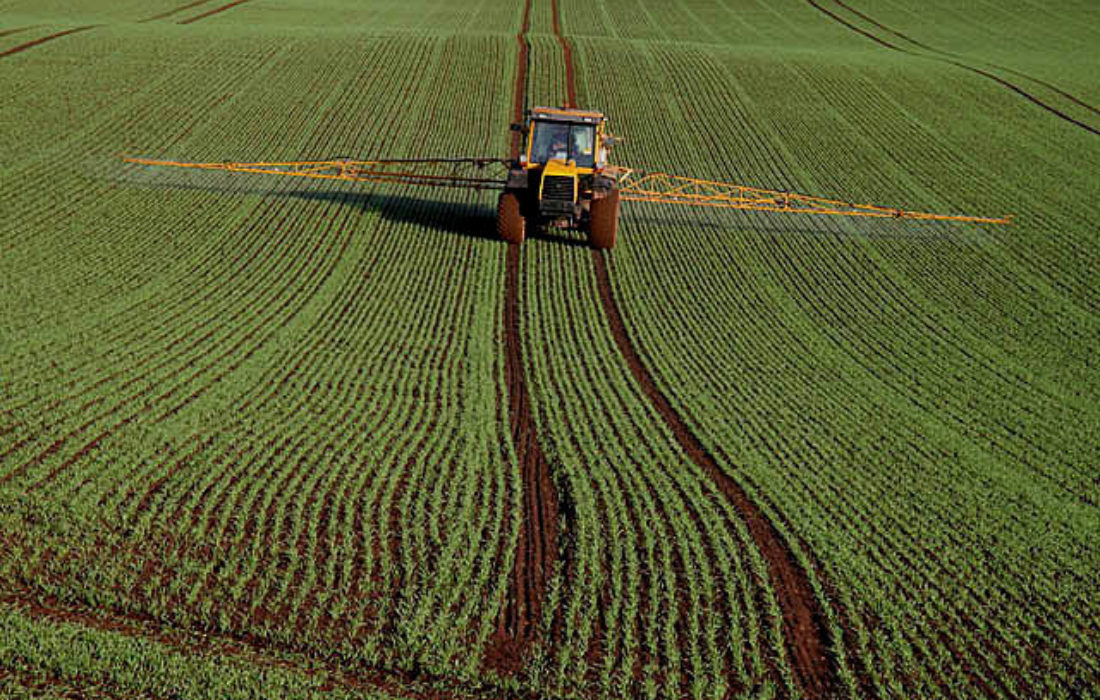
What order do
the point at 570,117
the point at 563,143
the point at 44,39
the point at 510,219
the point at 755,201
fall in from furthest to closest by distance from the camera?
the point at 44,39
the point at 755,201
the point at 510,219
the point at 563,143
the point at 570,117

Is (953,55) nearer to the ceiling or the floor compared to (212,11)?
nearer to the floor

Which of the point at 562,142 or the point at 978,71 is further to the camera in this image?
the point at 978,71

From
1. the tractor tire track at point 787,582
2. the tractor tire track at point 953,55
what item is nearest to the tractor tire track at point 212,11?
the tractor tire track at point 787,582

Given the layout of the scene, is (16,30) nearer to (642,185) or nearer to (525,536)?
(642,185)

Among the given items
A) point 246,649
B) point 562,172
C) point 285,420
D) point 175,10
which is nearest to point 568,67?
point 562,172

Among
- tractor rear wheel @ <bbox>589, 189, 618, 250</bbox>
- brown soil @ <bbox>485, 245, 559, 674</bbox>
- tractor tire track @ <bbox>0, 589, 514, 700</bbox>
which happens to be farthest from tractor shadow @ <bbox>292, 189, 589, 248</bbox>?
tractor tire track @ <bbox>0, 589, 514, 700</bbox>

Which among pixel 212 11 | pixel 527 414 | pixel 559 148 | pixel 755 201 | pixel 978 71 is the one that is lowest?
pixel 527 414
